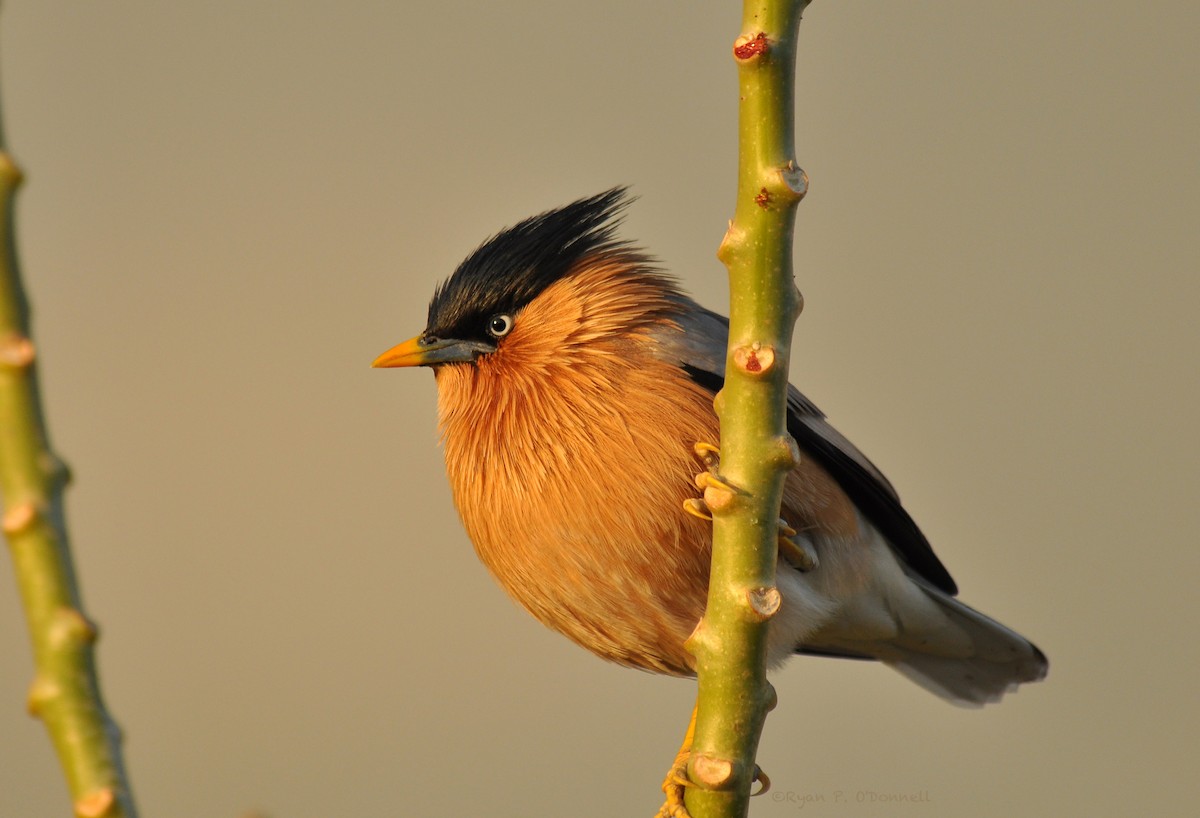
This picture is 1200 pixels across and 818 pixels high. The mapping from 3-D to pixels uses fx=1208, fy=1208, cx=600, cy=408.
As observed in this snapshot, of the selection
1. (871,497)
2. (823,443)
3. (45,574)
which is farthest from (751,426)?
(871,497)

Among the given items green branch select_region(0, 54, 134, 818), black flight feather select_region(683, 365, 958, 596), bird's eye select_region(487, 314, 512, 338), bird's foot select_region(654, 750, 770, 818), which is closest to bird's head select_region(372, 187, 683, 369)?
bird's eye select_region(487, 314, 512, 338)

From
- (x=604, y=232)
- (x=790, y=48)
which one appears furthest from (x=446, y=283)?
(x=790, y=48)

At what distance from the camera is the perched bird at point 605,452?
1.80 meters

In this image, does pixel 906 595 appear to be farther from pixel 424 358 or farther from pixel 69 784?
pixel 69 784

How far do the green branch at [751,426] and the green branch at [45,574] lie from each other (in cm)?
57

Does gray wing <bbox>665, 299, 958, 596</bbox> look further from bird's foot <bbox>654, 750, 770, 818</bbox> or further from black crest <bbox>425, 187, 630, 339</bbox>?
bird's foot <bbox>654, 750, 770, 818</bbox>

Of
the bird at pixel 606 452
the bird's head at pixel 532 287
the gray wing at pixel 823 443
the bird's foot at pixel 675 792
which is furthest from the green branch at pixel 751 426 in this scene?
the bird's head at pixel 532 287

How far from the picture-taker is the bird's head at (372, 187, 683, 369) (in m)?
2.04

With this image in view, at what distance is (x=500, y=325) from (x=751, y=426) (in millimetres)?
1100

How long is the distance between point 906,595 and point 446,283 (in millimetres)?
1084

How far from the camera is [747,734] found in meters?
1.18

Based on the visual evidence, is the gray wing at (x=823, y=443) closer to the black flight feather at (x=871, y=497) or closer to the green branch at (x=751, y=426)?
the black flight feather at (x=871, y=497)

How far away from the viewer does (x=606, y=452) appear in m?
1.81

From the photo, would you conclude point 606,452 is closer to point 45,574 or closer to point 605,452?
point 605,452
